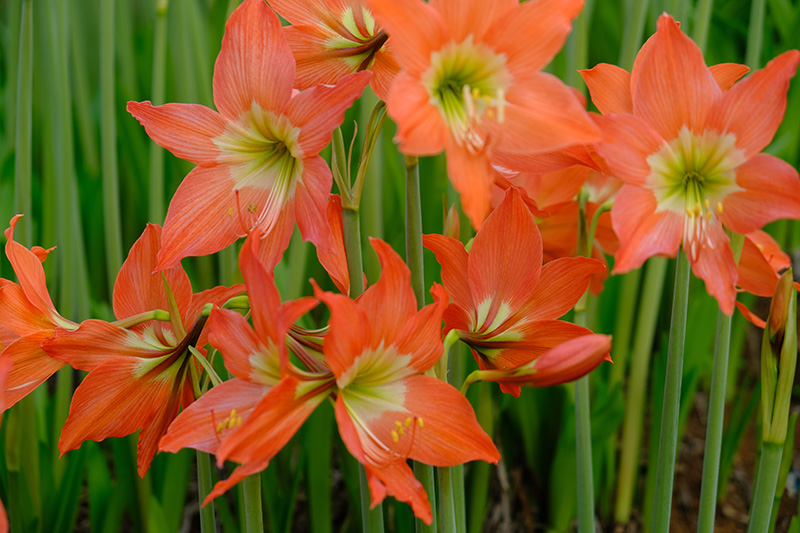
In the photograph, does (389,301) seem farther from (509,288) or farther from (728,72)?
(728,72)

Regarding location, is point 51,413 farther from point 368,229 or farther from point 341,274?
point 341,274

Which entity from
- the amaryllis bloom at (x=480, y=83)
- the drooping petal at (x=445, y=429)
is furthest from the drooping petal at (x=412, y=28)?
the drooping petal at (x=445, y=429)

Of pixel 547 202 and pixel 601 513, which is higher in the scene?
pixel 547 202

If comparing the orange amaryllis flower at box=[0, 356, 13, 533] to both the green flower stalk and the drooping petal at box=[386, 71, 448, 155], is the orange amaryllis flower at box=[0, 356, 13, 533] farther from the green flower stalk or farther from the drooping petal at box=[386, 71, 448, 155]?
the green flower stalk

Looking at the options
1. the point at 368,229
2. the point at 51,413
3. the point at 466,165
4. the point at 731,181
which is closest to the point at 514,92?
the point at 466,165

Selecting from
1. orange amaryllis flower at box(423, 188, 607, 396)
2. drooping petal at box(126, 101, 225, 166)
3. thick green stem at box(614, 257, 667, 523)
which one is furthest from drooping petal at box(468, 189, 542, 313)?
thick green stem at box(614, 257, 667, 523)

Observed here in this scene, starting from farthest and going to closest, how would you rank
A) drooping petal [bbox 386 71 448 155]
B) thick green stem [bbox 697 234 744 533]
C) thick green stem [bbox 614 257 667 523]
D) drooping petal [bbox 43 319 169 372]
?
thick green stem [bbox 614 257 667 523], thick green stem [bbox 697 234 744 533], drooping petal [bbox 43 319 169 372], drooping petal [bbox 386 71 448 155]

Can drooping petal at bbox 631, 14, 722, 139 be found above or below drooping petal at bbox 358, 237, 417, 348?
above
